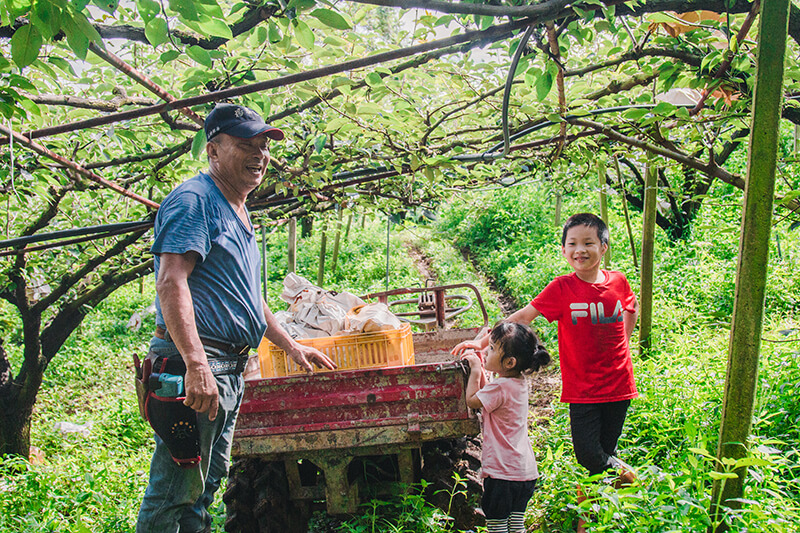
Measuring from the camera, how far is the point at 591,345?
3357 mm

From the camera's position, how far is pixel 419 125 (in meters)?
3.71

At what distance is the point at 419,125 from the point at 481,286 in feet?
30.7

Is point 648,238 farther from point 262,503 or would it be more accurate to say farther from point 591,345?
point 262,503

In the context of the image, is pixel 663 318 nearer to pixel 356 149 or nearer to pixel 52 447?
pixel 356 149

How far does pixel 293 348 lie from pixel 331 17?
199 cm

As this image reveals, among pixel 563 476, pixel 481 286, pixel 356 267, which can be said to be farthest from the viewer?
pixel 356 267

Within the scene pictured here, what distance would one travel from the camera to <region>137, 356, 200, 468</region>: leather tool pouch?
2375mm

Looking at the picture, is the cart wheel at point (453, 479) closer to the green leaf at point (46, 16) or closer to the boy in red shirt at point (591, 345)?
the boy in red shirt at point (591, 345)

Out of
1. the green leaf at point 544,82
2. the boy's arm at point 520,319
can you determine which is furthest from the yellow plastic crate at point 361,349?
the green leaf at point 544,82

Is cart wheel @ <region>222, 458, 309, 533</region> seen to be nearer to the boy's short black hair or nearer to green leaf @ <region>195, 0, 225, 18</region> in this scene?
the boy's short black hair

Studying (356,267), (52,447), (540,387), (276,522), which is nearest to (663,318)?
(540,387)

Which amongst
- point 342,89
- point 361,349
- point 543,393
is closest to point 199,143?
point 342,89

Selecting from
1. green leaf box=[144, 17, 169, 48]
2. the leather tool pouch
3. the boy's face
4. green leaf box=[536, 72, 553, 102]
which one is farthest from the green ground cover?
green leaf box=[144, 17, 169, 48]

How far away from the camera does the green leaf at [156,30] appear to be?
1854 mm
